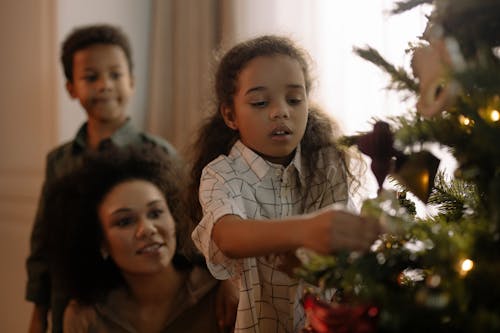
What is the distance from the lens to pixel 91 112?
2047mm

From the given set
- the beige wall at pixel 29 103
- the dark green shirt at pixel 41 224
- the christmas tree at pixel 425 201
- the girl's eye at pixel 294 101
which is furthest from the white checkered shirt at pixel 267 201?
the beige wall at pixel 29 103

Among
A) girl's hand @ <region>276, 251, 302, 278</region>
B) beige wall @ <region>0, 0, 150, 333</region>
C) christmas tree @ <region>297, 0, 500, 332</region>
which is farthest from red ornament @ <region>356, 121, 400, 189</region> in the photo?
beige wall @ <region>0, 0, 150, 333</region>

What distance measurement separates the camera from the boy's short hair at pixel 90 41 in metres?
2.07

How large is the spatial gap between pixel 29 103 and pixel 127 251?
1194 millimetres

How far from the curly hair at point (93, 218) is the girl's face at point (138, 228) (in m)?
0.03

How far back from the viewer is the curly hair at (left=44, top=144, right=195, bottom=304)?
65.9 inches

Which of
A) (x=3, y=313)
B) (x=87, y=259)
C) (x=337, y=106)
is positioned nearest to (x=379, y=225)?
(x=87, y=259)

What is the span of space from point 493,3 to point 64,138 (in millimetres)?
1928

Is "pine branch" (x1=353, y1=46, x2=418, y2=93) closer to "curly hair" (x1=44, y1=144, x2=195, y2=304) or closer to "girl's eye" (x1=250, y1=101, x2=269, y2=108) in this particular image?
"girl's eye" (x1=250, y1=101, x2=269, y2=108)

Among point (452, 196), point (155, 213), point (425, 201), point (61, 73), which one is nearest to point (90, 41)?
point (61, 73)

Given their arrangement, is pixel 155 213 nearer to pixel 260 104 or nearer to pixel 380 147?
pixel 260 104

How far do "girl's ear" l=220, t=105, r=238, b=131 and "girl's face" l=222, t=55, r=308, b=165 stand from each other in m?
0.06

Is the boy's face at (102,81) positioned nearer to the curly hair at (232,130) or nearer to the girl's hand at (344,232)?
the curly hair at (232,130)

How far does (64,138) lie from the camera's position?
7.99 ft
